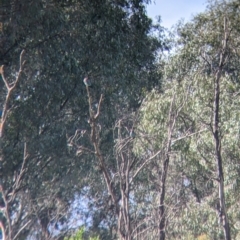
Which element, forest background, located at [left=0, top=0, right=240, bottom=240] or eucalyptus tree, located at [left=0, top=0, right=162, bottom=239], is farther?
eucalyptus tree, located at [left=0, top=0, right=162, bottom=239]

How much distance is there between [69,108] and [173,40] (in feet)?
11.5

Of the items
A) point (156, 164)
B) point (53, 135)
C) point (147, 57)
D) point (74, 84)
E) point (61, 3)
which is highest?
point (147, 57)

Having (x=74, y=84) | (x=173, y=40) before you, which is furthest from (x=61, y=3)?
(x=173, y=40)

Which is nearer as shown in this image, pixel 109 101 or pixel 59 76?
pixel 59 76

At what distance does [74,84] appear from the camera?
13289 millimetres

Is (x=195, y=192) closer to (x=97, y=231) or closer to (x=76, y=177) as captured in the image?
(x=76, y=177)

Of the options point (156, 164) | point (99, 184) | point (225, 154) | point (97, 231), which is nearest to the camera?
point (156, 164)

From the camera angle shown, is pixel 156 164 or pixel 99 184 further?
pixel 99 184

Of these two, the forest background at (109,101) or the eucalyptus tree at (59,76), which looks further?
the eucalyptus tree at (59,76)

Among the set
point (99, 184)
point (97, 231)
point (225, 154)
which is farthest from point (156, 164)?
point (97, 231)

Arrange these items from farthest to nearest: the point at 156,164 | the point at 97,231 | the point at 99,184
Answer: the point at 97,231
the point at 99,184
the point at 156,164

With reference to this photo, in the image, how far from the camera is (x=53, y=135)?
1355 centimetres

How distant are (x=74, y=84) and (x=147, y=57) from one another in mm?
2864

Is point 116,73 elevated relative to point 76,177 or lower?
elevated
